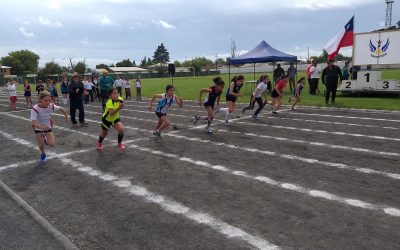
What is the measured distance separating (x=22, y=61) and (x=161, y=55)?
6761cm

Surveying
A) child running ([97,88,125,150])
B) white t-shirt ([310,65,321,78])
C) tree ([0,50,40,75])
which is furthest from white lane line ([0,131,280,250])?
tree ([0,50,40,75])

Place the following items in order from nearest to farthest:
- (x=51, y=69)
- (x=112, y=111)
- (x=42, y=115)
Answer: (x=42, y=115) < (x=112, y=111) < (x=51, y=69)

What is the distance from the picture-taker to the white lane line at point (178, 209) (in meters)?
3.98

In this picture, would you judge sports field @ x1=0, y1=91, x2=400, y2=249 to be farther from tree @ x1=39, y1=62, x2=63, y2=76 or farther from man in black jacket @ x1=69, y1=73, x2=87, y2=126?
tree @ x1=39, y1=62, x2=63, y2=76

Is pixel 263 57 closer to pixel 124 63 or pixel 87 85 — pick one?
pixel 87 85

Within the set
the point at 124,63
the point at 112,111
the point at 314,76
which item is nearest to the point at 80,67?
the point at 124,63

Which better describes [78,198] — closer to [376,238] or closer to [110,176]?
[110,176]

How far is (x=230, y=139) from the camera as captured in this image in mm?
9547

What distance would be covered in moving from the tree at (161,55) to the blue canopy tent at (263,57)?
153037 mm

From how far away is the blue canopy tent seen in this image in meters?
23.5

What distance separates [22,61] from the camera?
125062 millimetres

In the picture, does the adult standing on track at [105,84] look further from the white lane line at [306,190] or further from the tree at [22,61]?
the tree at [22,61]

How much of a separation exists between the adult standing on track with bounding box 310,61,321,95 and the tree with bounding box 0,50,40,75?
11696cm

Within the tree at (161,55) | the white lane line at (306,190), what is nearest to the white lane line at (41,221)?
the white lane line at (306,190)
